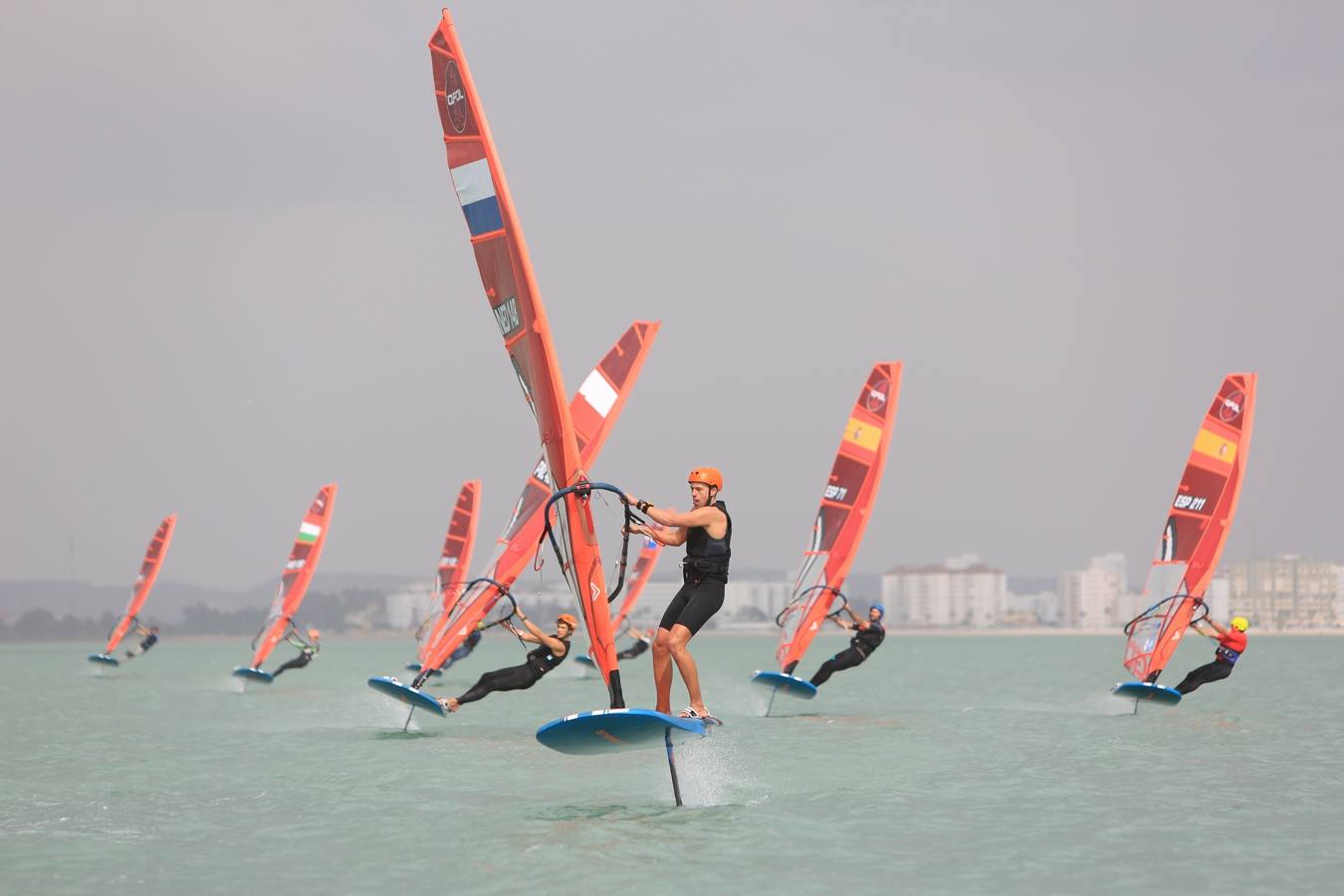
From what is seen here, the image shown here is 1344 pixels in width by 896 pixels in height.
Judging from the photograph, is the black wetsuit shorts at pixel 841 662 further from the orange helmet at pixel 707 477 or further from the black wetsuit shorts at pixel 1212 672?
the orange helmet at pixel 707 477

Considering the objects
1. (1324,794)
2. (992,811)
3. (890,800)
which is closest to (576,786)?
(890,800)

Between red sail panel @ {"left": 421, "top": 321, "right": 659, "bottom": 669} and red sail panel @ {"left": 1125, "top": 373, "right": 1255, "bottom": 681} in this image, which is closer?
red sail panel @ {"left": 421, "top": 321, "right": 659, "bottom": 669}

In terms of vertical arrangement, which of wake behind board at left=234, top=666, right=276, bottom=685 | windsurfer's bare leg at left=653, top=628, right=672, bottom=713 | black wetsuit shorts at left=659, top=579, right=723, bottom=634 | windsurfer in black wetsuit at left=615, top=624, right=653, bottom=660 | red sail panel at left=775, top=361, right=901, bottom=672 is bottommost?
wake behind board at left=234, top=666, right=276, bottom=685

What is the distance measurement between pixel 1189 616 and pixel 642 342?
9407 millimetres

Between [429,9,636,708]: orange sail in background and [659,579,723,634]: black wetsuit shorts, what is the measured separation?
20.4 inches

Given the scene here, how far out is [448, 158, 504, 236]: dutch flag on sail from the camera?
11531 mm

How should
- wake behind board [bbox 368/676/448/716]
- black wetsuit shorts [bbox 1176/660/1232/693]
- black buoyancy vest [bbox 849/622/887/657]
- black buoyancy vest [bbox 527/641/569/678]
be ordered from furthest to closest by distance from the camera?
1. black buoyancy vest [bbox 849/622/887/657]
2. black wetsuit shorts [bbox 1176/660/1232/693]
3. wake behind board [bbox 368/676/448/716]
4. black buoyancy vest [bbox 527/641/569/678]

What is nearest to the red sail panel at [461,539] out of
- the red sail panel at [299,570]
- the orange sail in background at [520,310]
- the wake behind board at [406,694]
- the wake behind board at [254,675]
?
the red sail panel at [299,570]

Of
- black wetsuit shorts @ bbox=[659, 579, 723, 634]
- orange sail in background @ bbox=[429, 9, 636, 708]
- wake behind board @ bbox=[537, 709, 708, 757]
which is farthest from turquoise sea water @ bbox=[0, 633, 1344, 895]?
A: orange sail in background @ bbox=[429, 9, 636, 708]

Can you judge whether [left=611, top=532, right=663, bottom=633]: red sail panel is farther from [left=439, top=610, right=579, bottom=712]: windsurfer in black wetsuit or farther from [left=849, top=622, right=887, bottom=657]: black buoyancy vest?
[left=439, top=610, right=579, bottom=712]: windsurfer in black wetsuit

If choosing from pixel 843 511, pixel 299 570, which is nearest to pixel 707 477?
pixel 843 511

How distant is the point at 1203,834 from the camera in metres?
11.6

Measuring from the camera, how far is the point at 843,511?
26047 mm

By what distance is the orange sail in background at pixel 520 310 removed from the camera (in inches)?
449
